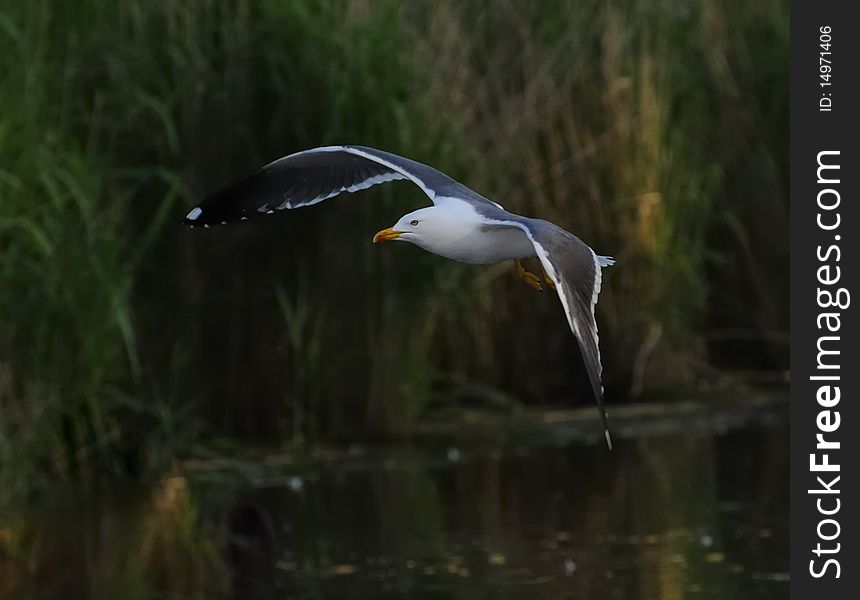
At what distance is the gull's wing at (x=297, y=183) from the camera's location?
25.3ft

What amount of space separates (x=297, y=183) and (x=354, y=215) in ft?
7.98

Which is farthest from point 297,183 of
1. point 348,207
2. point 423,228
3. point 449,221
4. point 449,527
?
point 348,207

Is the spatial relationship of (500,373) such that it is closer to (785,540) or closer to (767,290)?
(767,290)

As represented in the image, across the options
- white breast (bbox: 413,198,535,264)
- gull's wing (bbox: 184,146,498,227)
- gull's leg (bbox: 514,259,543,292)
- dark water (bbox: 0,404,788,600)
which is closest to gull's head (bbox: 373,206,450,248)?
white breast (bbox: 413,198,535,264)

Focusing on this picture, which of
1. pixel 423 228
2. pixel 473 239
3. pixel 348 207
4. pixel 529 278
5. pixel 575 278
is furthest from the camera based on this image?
pixel 348 207

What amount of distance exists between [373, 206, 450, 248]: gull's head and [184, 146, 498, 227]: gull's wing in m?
0.52

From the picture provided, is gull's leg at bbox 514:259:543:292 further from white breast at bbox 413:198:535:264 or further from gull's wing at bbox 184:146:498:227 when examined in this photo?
gull's wing at bbox 184:146:498:227

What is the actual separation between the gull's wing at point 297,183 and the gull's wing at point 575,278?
1244mm

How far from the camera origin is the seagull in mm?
6025

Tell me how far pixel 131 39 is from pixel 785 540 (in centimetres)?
382

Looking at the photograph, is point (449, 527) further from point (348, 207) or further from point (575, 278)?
Answer: point (575, 278)

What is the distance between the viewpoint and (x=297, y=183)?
7.86m

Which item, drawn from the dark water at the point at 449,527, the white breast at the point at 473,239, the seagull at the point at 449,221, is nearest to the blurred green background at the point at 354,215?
the dark water at the point at 449,527

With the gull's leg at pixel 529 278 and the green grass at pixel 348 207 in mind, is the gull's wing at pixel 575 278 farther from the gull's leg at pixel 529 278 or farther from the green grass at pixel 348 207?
the green grass at pixel 348 207
